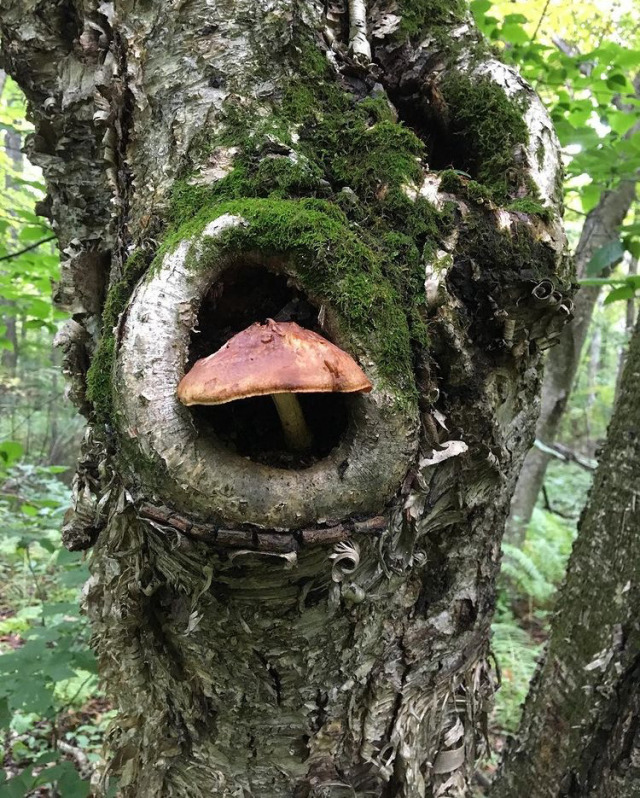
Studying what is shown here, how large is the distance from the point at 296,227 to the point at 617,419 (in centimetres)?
182

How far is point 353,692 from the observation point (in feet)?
4.78

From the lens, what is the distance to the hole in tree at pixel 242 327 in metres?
1.37

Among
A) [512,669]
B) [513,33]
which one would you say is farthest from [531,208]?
[512,669]

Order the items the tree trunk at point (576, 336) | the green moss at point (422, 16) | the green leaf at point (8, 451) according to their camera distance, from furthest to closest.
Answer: the tree trunk at point (576, 336), the green leaf at point (8, 451), the green moss at point (422, 16)

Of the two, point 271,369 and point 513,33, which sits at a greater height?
point 513,33

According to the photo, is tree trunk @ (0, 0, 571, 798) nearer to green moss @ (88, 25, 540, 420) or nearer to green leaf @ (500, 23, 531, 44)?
green moss @ (88, 25, 540, 420)

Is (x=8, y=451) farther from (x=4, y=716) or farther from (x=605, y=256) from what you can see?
(x=605, y=256)

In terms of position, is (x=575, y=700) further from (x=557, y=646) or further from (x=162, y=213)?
(x=162, y=213)

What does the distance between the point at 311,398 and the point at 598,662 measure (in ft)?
5.25

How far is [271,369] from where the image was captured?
3.59 ft

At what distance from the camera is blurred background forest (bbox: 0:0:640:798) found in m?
2.63

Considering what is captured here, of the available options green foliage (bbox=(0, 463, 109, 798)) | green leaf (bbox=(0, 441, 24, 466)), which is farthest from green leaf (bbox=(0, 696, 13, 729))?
green leaf (bbox=(0, 441, 24, 466))

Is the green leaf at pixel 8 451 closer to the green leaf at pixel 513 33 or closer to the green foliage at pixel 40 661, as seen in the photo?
the green foliage at pixel 40 661

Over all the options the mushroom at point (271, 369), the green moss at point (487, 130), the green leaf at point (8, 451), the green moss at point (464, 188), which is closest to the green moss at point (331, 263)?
the mushroom at point (271, 369)
